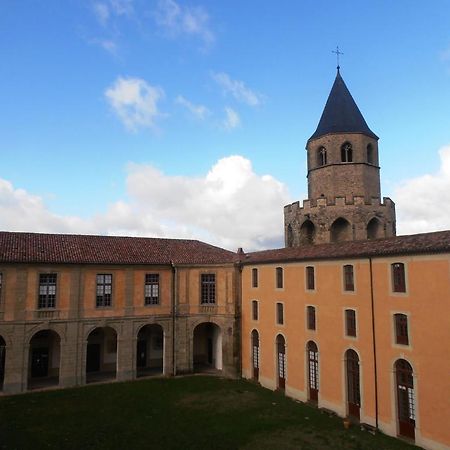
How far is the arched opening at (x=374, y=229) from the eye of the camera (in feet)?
128

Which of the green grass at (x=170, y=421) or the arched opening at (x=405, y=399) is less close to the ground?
the arched opening at (x=405, y=399)

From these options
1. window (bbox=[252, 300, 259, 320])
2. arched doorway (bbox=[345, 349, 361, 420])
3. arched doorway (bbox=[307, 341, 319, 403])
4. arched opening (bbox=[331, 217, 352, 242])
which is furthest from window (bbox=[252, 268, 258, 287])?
arched doorway (bbox=[345, 349, 361, 420])

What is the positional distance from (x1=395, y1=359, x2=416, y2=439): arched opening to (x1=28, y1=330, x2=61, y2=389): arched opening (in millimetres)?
27743

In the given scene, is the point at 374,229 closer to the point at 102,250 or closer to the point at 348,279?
the point at 348,279

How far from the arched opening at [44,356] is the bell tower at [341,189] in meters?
24.7

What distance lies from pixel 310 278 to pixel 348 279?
11.8ft

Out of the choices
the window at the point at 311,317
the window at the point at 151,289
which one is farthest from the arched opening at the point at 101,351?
the window at the point at 311,317

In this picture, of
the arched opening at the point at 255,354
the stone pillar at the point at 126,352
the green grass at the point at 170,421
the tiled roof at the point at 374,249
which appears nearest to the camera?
the tiled roof at the point at 374,249

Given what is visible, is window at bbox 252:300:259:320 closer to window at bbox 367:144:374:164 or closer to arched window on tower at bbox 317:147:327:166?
arched window on tower at bbox 317:147:327:166

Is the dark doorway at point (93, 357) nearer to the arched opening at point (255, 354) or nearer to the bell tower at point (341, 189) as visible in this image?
the arched opening at point (255, 354)

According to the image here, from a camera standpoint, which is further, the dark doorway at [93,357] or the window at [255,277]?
the dark doorway at [93,357]

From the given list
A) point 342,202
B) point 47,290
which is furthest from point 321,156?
point 47,290

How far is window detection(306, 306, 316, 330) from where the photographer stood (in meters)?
28.9

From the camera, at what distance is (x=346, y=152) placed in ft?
133
